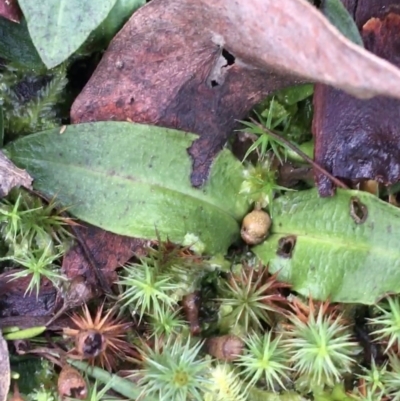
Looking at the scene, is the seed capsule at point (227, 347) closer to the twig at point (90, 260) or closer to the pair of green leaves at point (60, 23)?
the twig at point (90, 260)

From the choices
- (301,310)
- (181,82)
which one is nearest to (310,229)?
(301,310)

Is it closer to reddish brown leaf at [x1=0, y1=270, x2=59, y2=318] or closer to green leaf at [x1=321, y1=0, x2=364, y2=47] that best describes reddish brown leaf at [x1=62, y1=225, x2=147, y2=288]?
reddish brown leaf at [x1=0, y1=270, x2=59, y2=318]

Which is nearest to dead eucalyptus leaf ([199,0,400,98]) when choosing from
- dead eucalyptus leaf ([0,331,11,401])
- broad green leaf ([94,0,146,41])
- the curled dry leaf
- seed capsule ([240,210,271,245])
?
the curled dry leaf

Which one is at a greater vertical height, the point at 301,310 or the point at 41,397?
the point at 301,310

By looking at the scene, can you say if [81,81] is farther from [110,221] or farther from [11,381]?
[11,381]

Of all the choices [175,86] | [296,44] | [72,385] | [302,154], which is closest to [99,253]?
[72,385]

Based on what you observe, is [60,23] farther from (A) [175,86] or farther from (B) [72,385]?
(B) [72,385]
